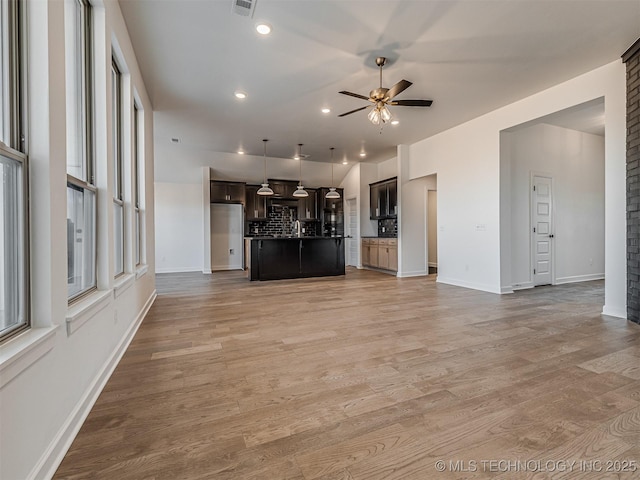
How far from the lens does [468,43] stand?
3.15m

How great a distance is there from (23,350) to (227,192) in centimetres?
780

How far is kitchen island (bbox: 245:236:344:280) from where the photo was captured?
6.56m

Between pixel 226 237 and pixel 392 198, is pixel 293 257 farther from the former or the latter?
pixel 226 237

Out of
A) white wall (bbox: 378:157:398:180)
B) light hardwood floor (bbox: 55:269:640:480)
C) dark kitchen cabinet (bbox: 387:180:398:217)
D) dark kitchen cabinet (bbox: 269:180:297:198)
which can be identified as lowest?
light hardwood floor (bbox: 55:269:640:480)

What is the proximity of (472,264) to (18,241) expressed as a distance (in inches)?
232

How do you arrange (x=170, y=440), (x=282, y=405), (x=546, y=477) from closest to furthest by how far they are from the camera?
(x=546, y=477), (x=170, y=440), (x=282, y=405)

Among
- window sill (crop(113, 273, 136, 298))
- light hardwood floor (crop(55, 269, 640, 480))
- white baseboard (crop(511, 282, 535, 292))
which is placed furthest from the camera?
white baseboard (crop(511, 282, 535, 292))

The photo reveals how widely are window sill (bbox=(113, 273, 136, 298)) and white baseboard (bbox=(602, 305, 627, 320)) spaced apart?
5148 millimetres

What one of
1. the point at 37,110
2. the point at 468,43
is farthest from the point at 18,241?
the point at 468,43

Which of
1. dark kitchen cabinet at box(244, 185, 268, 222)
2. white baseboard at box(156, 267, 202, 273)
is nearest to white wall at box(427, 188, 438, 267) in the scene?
dark kitchen cabinet at box(244, 185, 268, 222)

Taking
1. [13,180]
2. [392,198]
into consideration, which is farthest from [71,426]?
[392,198]

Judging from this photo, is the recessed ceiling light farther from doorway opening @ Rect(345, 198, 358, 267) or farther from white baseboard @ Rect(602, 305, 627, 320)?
doorway opening @ Rect(345, 198, 358, 267)

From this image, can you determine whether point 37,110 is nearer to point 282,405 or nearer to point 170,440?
point 170,440

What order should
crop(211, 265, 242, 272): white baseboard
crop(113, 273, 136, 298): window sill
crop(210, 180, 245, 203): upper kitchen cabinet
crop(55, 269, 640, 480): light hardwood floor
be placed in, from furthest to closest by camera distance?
1. crop(211, 265, 242, 272): white baseboard
2. crop(210, 180, 245, 203): upper kitchen cabinet
3. crop(113, 273, 136, 298): window sill
4. crop(55, 269, 640, 480): light hardwood floor
